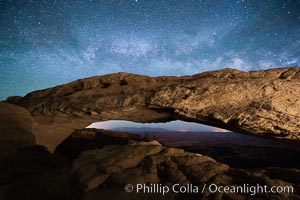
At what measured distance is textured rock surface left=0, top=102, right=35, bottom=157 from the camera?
27.5 ft

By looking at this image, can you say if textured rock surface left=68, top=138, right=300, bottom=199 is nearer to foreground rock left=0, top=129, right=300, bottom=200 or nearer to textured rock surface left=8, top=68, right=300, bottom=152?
foreground rock left=0, top=129, right=300, bottom=200

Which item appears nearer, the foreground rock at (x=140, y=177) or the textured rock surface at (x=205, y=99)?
the foreground rock at (x=140, y=177)

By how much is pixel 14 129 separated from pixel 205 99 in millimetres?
9759

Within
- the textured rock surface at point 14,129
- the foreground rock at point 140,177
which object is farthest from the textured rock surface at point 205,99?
the foreground rock at point 140,177

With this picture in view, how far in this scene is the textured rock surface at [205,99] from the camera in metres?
6.45

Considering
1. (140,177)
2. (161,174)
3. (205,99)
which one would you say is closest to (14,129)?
(140,177)

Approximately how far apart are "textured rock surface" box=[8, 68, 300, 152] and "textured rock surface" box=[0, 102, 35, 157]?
87 cm

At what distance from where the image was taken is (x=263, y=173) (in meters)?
4.74

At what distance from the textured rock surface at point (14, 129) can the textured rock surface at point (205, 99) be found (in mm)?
865

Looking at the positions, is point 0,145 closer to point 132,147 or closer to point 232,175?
point 132,147

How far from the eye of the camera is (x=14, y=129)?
919 cm

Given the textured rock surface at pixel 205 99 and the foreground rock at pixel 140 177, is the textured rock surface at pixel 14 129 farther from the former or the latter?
the foreground rock at pixel 140 177

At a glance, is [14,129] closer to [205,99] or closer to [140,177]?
[140,177]

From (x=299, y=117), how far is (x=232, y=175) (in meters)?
3.92
